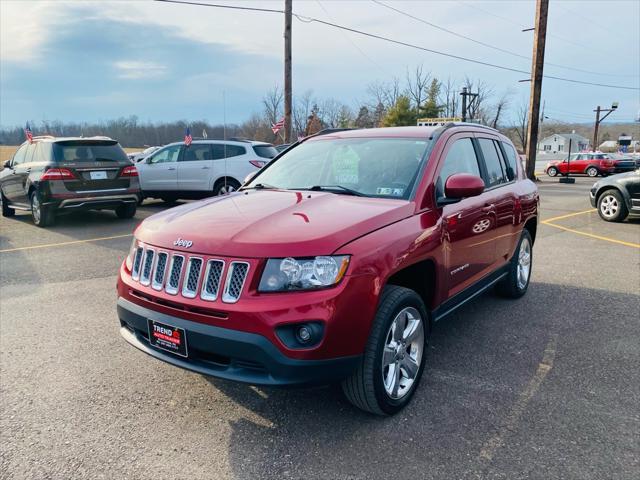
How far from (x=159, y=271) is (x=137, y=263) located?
31 cm

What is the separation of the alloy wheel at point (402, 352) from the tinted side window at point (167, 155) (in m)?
11.0

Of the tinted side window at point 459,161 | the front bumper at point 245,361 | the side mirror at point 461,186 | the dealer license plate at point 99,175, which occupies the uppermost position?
the tinted side window at point 459,161

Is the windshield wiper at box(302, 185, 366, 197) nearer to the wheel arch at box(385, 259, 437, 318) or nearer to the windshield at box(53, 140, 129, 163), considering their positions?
the wheel arch at box(385, 259, 437, 318)

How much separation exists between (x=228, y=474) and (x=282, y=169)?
258 cm

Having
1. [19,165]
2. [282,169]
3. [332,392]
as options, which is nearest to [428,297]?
[332,392]

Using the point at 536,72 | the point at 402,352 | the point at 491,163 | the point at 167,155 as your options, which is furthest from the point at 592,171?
the point at 402,352

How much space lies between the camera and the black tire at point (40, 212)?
9.78 m

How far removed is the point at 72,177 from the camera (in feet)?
31.3

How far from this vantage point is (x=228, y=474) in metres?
2.46

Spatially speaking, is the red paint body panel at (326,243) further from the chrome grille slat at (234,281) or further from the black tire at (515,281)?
the black tire at (515,281)

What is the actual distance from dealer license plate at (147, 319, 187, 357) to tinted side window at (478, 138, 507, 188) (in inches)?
121

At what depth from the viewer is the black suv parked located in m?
9.52

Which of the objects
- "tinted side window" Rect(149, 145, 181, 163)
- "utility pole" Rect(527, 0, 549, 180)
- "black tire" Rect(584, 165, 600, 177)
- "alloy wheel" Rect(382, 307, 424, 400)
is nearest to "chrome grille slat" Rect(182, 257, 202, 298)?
"alloy wheel" Rect(382, 307, 424, 400)

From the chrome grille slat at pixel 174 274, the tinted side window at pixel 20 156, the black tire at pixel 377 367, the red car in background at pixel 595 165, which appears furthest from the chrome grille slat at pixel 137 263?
the red car in background at pixel 595 165
